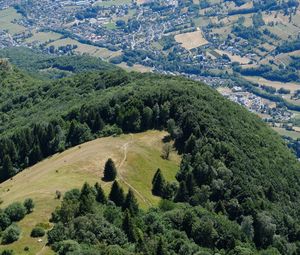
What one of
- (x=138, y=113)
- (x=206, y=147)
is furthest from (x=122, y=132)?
(x=206, y=147)

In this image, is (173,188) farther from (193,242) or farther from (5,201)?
(5,201)

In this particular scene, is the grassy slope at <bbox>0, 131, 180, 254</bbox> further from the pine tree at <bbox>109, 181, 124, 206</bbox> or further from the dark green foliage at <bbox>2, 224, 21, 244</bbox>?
the pine tree at <bbox>109, 181, 124, 206</bbox>

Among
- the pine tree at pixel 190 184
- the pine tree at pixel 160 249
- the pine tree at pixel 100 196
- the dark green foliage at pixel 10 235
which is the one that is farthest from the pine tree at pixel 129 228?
the pine tree at pixel 190 184

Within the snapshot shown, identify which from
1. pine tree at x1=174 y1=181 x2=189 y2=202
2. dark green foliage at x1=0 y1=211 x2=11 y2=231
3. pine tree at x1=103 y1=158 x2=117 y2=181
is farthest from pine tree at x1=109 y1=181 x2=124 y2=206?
pine tree at x1=174 y1=181 x2=189 y2=202

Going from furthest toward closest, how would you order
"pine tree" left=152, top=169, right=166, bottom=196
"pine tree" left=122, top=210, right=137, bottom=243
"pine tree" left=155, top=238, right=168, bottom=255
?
"pine tree" left=152, top=169, right=166, bottom=196 < "pine tree" left=122, top=210, right=137, bottom=243 < "pine tree" left=155, top=238, right=168, bottom=255

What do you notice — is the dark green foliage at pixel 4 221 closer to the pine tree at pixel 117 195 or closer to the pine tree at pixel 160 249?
the pine tree at pixel 117 195

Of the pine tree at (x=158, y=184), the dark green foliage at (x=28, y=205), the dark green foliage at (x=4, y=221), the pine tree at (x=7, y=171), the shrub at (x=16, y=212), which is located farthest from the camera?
the pine tree at (x=7, y=171)
